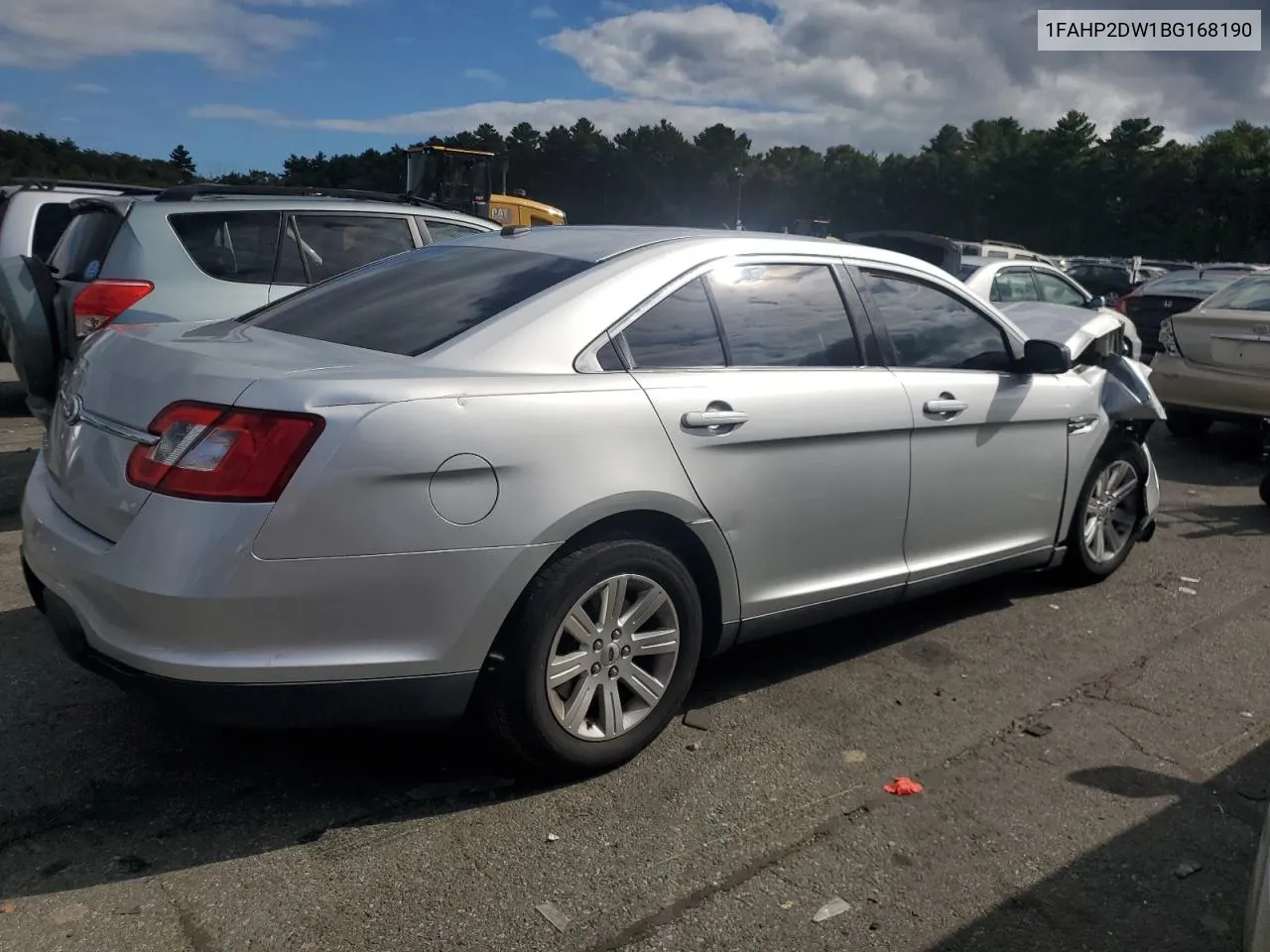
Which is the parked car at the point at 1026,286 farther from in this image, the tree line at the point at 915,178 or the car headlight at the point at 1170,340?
the tree line at the point at 915,178

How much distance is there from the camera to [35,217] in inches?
359

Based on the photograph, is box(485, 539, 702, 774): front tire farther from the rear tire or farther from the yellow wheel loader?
the yellow wheel loader

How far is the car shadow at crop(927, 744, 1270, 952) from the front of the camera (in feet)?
8.95

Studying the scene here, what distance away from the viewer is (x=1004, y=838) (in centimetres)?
318

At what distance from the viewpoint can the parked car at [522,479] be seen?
2787 mm

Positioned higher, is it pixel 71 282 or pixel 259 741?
pixel 71 282

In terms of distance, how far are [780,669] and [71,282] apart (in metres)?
4.42

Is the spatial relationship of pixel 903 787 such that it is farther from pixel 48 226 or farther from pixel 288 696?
pixel 48 226

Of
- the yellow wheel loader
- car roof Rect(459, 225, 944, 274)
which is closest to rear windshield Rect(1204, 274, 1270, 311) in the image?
car roof Rect(459, 225, 944, 274)

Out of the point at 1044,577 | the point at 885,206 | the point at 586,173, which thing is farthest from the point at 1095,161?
the point at 1044,577

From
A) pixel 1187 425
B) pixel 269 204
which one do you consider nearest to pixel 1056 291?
pixel 1187 425

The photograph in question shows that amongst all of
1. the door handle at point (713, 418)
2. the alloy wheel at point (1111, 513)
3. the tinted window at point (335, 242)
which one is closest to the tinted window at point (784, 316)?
the door handle at point (713, 418)

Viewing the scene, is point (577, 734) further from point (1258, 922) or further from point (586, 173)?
point (586, 173)

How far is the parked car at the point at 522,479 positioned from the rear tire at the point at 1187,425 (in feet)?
19.8
